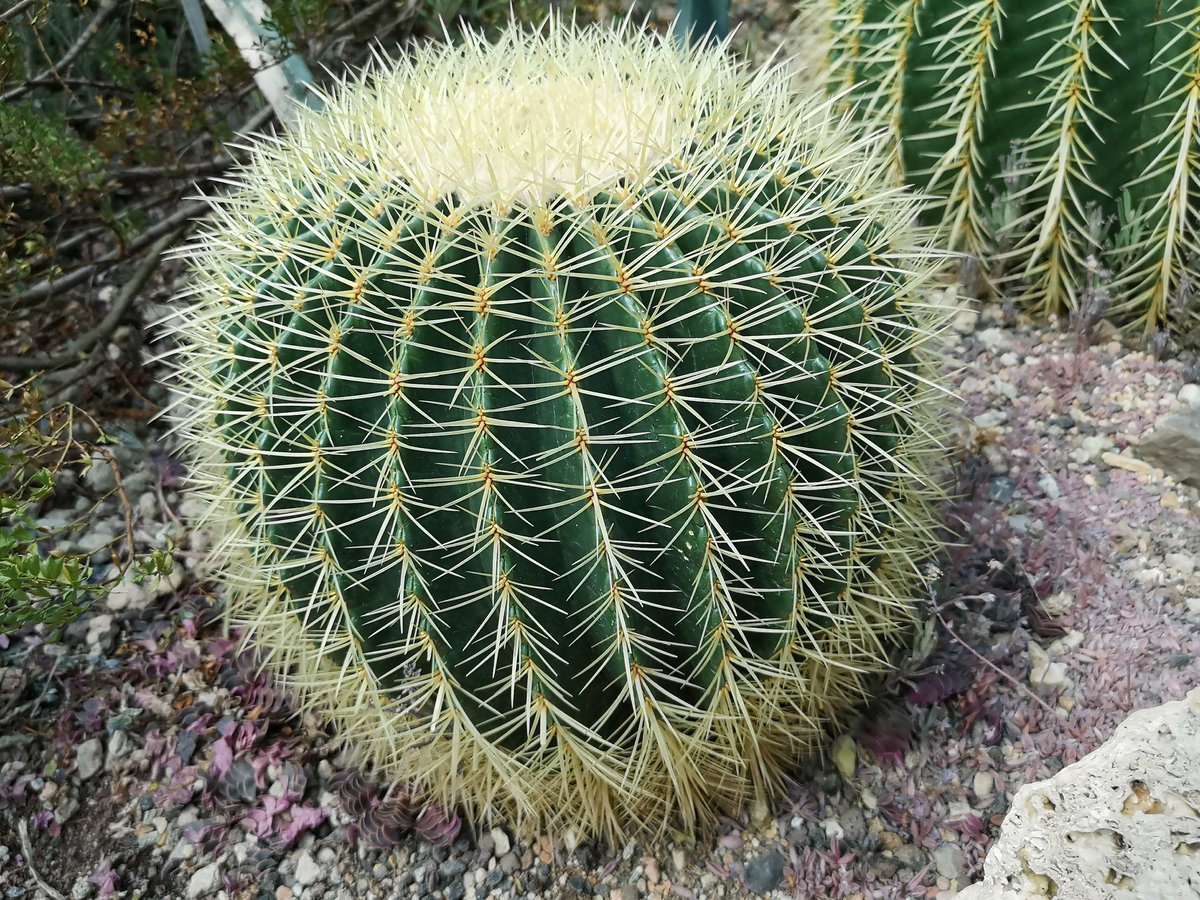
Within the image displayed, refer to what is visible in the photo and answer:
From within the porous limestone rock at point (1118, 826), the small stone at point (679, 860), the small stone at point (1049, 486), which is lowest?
the small stone at point (1049, 486)

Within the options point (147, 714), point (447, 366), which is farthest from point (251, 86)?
point (447, 366)

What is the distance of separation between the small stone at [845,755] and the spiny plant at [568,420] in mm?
208

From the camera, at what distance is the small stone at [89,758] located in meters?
2.47

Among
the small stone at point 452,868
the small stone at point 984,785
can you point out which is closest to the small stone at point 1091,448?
the small stone at point 984,785

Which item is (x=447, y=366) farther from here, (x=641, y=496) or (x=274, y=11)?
(x=274, y=11)

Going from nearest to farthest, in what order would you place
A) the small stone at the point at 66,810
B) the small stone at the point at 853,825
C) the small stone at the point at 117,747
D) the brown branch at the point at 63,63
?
the small stone at the point at 853,825 < the small stone at the point at 66,810 < the small stone at the point at 117,747 < the brown branch at the point at 63,63

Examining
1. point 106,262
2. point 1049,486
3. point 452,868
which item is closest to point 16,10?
point 106,262

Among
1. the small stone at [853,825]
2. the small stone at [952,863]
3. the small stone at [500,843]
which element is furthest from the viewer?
the small stone at [500,843]

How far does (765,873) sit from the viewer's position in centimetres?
210

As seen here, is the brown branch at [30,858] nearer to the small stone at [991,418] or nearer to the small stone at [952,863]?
the small stone at [952,863]

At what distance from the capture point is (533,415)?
1705 mm

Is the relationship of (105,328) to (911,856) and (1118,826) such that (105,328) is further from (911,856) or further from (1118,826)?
(1118,826)

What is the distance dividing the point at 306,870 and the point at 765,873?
0.98 metres

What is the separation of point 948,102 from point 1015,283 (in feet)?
2.19
